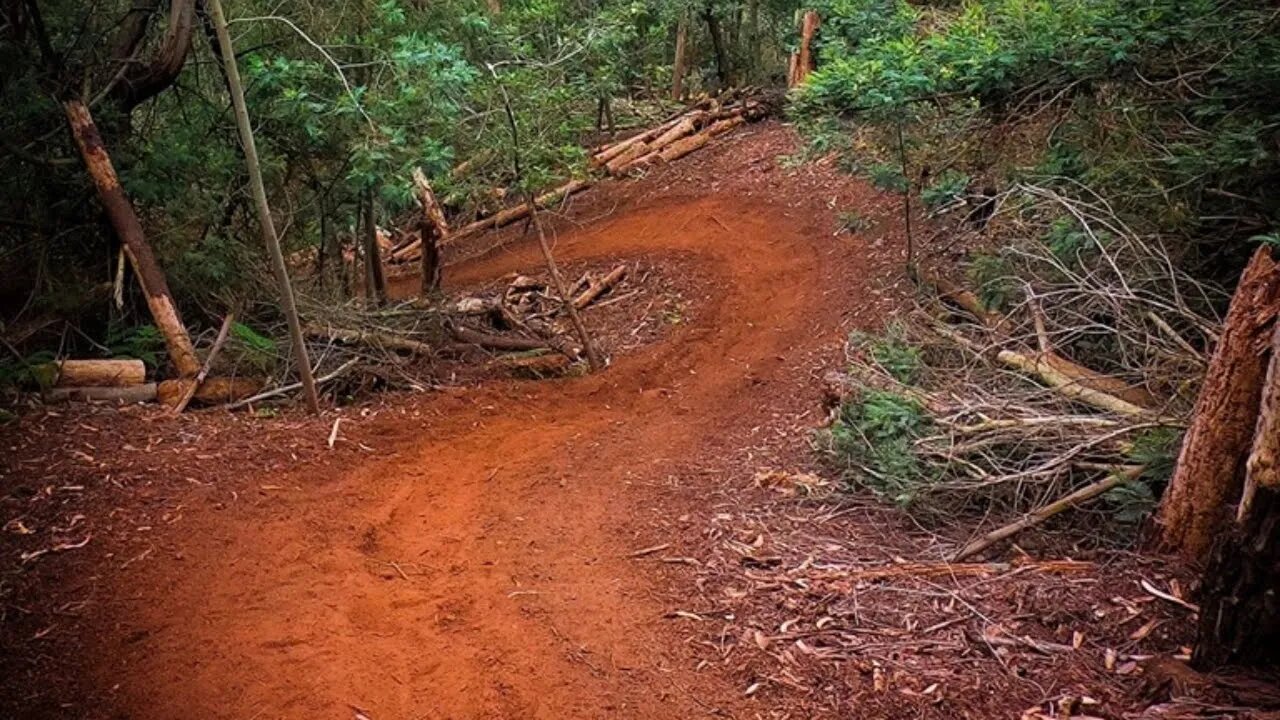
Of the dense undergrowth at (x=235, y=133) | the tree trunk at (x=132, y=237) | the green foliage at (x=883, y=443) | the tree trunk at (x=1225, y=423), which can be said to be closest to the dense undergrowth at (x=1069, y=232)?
the green foliage at (x=883, y=443)

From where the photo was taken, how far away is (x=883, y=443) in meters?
5.82

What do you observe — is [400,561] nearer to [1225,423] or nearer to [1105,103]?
[1225,423]

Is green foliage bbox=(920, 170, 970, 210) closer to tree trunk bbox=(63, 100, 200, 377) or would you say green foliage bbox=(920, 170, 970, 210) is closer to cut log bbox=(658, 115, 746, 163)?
tree trunk bbox=(63, 100, 200, 377)

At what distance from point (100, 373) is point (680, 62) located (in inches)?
647

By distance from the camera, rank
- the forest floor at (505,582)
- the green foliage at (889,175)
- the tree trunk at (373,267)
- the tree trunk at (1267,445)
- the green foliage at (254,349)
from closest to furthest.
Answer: the tree trunk at (1267,445)
the forest floor at (505,582)
the green foliage at (254,349)
the green foliage at (889,175)
the tree trunk at (373,267)

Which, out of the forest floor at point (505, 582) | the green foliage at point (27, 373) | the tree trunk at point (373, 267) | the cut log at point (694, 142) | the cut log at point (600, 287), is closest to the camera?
the forest floor at point (505, 582)

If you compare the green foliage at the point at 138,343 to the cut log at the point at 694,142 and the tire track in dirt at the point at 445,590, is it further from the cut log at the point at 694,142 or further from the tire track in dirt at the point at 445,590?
the cut log at the point at 694,142

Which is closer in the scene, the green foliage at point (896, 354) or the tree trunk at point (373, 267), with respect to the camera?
the green foliage at point (896, 354)

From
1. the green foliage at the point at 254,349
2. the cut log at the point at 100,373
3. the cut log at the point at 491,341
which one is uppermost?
the cut log at the point at 100,373

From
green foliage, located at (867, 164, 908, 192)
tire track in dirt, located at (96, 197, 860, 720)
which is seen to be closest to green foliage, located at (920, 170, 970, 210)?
green foliage, located at (867, 164, 908, 192)

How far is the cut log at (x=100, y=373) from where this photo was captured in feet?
23.5

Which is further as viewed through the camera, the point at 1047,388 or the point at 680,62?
the point at 680,62

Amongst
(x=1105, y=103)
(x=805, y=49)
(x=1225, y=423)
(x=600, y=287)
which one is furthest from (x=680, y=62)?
(x=1225, y=423)

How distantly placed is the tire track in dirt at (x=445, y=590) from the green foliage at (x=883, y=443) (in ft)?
5.04
